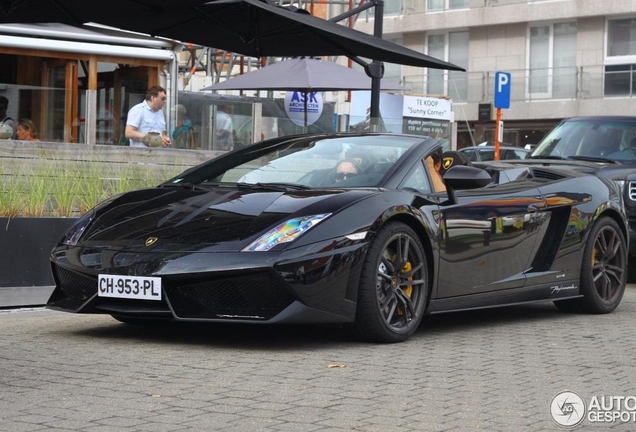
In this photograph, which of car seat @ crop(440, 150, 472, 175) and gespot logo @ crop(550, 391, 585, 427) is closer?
gespot logo @ crop(550, 391, 585, 427)

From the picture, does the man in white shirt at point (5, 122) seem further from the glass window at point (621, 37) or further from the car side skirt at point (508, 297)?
the glass window at point (621, 37)

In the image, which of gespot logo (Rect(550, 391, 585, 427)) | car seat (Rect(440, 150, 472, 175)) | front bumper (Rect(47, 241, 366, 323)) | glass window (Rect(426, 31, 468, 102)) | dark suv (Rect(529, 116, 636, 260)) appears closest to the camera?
gespot logo (Rect(550, 391, 585, 427))

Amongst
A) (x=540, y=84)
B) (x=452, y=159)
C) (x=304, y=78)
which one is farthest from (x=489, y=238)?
(x=540, y=84)

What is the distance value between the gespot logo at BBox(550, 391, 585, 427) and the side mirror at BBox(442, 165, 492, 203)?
2.30 metres

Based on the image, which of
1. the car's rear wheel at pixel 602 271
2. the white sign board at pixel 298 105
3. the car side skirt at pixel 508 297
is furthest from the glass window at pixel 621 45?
the car side skirt at pixel 508 297

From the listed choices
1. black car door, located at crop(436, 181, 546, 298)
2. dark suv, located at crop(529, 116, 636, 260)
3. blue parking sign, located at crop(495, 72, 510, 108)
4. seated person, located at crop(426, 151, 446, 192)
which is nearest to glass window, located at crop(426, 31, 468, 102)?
blue parking sign, located at crop(495, 72, 510, 108)

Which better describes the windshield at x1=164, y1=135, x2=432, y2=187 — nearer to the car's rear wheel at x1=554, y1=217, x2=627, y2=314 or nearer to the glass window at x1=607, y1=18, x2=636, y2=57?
the car's rear wheel at x1=554, y1=217, x2=627, y2=314

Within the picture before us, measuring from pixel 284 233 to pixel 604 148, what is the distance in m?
7.30

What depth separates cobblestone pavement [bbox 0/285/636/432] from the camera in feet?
16.3

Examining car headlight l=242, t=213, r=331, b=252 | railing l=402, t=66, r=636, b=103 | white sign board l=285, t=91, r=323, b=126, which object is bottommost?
car headlight l=242, t=213, r=331, b=252

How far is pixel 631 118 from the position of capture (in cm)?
1366

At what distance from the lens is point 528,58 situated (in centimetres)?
4575

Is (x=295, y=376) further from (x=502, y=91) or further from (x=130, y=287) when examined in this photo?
(x=502, y=91)

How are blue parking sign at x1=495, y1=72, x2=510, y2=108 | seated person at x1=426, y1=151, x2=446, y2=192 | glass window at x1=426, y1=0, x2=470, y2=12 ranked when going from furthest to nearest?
glass window at x1=426, y1=0, x2=470, y2=12 → blue parking sign at x1=495, y1=72, x2=510, y2=108 → seated person at x1=426, y1=151, x2=446, y2=192
